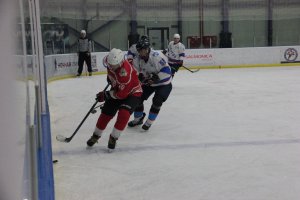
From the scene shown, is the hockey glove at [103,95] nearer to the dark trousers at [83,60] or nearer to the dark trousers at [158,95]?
the dark trousers at [158,95]

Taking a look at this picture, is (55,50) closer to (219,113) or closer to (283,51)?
(219,113)

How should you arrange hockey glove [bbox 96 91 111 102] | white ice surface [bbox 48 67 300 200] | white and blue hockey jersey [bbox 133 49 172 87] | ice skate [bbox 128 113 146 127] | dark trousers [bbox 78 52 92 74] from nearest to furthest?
white ice surface [bbox 48 67 300 200] → hockey glove [bbox 96 91 111 102] → white and blue hockey jersey [bbox 133 49 172 87] → ice skate [bbox 128 113 146 127] → dark trousers [bbox 78 52 92 74]

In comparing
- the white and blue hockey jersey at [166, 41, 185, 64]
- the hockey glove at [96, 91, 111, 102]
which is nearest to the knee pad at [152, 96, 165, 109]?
the hockey glove at [96, 91, 111, 102]

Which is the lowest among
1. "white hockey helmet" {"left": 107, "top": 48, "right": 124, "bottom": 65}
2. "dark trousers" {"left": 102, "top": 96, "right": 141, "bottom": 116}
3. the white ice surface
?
the white ice surface

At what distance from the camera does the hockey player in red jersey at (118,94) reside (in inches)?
120

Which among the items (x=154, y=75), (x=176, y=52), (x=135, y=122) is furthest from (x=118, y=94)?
(x=176, y=52)

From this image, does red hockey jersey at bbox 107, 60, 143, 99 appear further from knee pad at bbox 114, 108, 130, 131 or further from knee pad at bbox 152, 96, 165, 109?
knee pad at bbox 152, 96, 165, 109

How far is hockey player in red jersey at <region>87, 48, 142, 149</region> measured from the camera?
3.06m

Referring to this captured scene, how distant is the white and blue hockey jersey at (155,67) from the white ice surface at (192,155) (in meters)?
0.51

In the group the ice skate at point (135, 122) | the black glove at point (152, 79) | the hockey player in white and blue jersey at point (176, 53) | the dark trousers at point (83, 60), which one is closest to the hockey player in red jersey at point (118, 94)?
the black glove at point (152, 79)

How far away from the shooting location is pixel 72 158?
3031 mm

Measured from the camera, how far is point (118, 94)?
317cm

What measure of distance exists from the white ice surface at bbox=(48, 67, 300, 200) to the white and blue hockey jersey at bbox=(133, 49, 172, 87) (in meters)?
0.51

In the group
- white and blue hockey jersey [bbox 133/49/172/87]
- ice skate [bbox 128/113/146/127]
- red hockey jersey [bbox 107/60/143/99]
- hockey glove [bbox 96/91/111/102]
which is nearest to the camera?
red hockey jersey [bbox 107/60/143/99]
